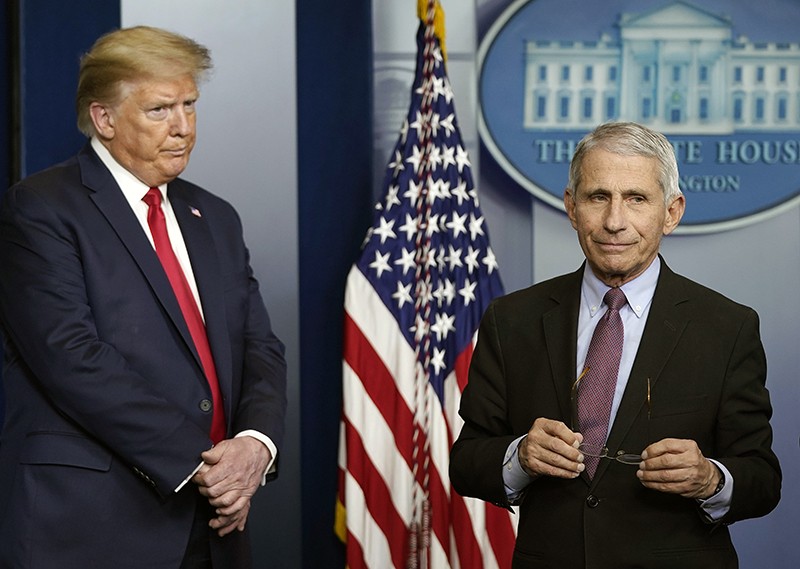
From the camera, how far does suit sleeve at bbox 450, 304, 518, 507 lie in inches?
79.4

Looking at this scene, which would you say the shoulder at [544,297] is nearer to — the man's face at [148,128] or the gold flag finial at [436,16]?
the man's face at [148,128]

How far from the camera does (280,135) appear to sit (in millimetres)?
3592

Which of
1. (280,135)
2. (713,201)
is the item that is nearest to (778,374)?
(713,201)

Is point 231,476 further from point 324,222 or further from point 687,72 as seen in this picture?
point 687,72

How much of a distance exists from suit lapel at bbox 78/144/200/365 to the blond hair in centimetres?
17

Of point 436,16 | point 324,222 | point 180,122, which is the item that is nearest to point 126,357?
point 180,122

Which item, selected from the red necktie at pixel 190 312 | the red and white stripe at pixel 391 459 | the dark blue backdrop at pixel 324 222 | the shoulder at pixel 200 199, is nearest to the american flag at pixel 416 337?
the red and white stripe at pixel 391 459

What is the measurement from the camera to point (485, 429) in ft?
6.86

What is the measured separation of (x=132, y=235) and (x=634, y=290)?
1.08 m

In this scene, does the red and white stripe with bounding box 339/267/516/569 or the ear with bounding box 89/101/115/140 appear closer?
the ear with bounding box 89/101/115/140

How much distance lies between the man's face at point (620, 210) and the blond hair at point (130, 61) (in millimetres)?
1018

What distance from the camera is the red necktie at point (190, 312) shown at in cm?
248

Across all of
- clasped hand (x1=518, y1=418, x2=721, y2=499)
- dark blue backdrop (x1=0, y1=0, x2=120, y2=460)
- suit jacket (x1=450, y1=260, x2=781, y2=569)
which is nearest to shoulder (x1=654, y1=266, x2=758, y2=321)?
suit jacket (x1=450, y1=260, x2=781, y2=569)

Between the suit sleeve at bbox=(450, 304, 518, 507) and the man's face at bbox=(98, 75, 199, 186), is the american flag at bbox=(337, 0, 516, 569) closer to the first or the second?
the man's face at bbox=(98, 75, 199, 186)
